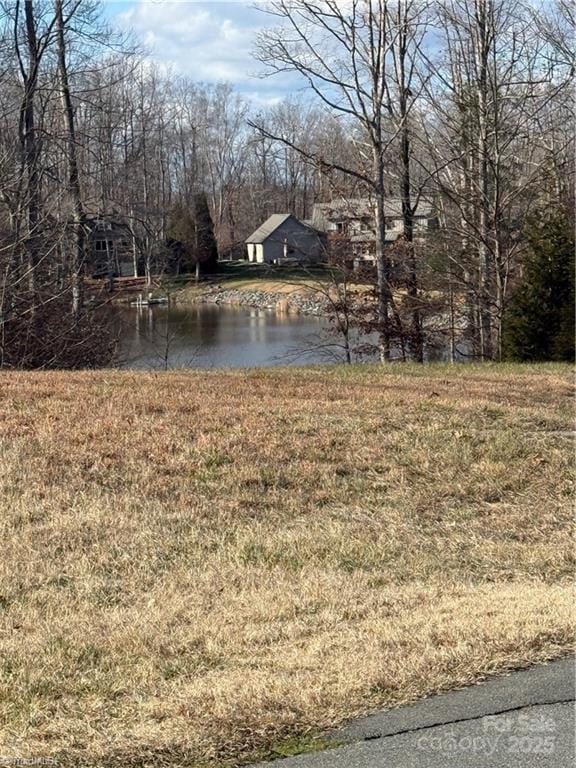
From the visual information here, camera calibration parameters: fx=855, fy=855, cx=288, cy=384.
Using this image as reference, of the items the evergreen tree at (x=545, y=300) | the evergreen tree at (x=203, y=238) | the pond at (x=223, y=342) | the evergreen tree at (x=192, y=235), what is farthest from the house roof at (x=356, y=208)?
the evergreen tree at (x=203, y=238)

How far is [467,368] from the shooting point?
1564 cm

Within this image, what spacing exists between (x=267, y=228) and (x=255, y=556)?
199 feet

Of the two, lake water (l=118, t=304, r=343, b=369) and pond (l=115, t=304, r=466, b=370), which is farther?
lake water (l=118, t=304, r=343, b=369)

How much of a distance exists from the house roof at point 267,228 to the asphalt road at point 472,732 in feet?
203

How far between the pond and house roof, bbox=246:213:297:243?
82.2 feet

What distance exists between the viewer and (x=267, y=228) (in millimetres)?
65375

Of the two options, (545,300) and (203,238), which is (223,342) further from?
(203,238)

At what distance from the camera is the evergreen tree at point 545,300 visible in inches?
707

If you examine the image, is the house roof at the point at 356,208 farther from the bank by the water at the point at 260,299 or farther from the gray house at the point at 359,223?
the bank by the water at the point at 260,299

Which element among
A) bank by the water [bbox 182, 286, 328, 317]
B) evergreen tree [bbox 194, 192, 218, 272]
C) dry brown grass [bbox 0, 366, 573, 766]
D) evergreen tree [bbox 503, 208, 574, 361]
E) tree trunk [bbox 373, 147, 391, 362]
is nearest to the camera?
dry brown grass [bbox 0, 366, 573, 766]

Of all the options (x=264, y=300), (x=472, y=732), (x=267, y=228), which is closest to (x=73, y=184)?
(x=472, y=732)

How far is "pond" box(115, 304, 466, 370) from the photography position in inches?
943

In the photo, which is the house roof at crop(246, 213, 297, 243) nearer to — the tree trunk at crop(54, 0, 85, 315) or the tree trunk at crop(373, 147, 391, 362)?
the tree trunk at crop(54, 0, 85, 315)

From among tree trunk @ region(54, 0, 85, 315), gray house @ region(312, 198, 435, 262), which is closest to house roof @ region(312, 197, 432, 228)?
gray house @ region(312, 198, 435, 262)
